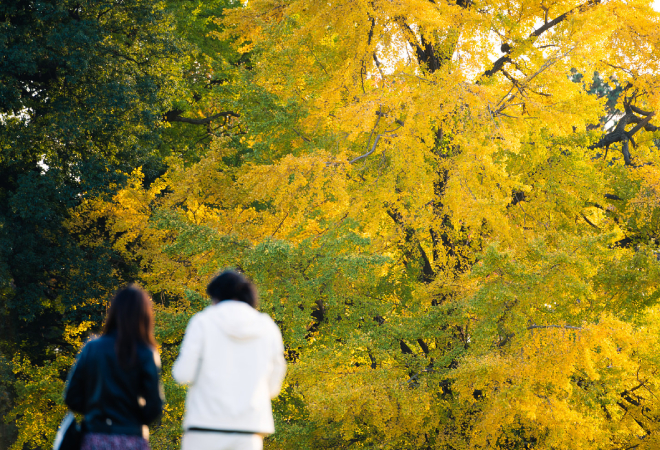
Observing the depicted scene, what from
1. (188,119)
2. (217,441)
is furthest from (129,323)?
(188,119)

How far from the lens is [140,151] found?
1667 centimetres

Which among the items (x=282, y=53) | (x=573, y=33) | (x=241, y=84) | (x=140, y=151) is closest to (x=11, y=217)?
(x=140, y=151)

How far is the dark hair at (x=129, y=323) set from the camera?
2.76 meters

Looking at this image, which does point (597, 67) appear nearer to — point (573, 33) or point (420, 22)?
point (573, 33)

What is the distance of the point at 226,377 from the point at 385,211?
928 cm

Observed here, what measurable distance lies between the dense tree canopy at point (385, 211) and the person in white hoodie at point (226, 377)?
5.71 m

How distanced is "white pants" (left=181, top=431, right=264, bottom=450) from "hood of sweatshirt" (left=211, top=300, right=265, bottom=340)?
1.33ft

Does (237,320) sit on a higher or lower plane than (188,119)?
lower

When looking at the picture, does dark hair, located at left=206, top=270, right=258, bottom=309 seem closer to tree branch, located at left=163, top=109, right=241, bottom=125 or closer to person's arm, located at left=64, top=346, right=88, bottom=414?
person's arm, located at left=64, top=346, right=88, bottom=414

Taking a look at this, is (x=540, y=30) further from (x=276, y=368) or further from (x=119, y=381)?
(x=119, y=381)

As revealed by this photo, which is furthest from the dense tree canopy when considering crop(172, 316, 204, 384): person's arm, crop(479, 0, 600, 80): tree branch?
crop(172, 316, 204, 384): person's arm

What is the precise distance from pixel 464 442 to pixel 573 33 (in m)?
6.82

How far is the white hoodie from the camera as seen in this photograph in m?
2.79

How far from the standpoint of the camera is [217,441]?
2.77 m
